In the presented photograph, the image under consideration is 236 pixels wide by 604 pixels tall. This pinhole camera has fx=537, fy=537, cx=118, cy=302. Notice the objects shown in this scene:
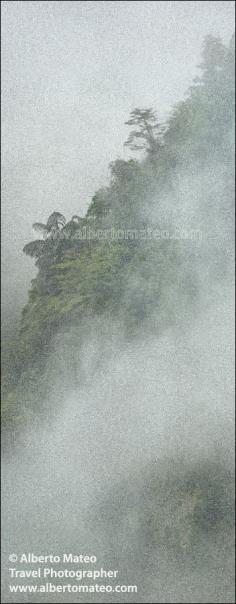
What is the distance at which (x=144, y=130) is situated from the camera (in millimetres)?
6453

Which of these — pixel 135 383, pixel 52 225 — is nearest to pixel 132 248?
pixel 52 225

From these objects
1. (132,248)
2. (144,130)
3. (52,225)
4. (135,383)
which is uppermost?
(144,130)

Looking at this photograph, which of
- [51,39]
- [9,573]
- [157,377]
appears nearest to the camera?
[9,573]

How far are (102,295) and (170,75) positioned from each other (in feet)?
9.79

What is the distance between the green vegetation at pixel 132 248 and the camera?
585 centimetres

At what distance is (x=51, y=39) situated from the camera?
5.88m

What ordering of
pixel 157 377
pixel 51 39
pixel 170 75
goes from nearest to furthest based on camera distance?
1. pixel 51 39
2. pixel 157 377
3. pixel 170 75

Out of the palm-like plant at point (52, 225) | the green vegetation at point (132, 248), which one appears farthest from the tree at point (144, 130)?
the palm-like plant at point (52, 225)

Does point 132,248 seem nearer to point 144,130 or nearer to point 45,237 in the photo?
point 45,237

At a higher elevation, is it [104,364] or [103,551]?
[104,364]

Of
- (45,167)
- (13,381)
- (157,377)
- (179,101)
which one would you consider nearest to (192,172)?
(179,101)

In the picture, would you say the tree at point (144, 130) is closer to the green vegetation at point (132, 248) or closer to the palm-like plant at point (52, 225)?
the green vegetation at point (132, 248)

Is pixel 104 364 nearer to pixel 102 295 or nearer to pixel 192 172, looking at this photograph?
pixel 102 295

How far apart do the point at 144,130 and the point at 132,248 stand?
1.43 meters
